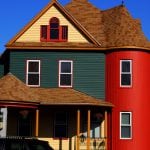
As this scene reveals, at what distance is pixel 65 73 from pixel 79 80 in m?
1.03

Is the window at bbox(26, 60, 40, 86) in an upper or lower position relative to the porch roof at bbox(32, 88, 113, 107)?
upper

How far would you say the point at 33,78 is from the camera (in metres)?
34.7

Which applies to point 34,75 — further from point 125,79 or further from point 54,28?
point 125,79

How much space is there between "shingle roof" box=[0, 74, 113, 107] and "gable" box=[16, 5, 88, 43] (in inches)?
117

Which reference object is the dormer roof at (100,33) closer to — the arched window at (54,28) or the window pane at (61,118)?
the arched window at (54,28)

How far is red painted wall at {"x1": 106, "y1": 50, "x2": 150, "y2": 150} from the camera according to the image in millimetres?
33594

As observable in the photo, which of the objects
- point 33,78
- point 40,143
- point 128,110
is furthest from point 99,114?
point 40,143

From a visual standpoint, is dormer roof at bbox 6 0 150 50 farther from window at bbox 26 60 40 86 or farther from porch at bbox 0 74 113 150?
porch at bbox 0 74 113 150

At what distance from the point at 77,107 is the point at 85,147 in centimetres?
261

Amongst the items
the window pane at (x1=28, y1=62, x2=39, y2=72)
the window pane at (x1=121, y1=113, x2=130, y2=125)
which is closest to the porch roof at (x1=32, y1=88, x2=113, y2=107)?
the window pane at (x1=121, y1=113, x2=130, y2=125)

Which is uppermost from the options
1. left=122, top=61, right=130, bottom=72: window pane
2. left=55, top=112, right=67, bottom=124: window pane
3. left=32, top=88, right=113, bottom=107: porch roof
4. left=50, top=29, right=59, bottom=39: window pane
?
left=50, top=29, right=59, bottom=39: window pane

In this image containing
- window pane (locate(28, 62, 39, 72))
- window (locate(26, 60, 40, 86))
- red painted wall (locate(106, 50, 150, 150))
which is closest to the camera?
red painted wall (locate(106, 50, 150, 150))

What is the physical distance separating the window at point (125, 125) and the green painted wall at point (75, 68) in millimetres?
2051

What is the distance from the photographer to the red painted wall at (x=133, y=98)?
33.6m
